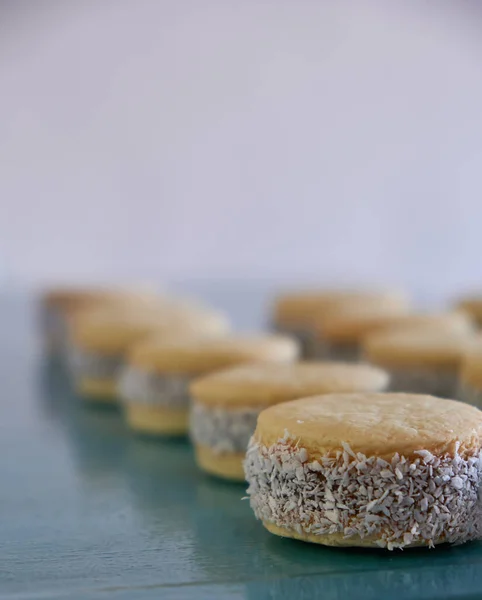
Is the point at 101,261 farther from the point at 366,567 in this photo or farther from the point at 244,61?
the point at 366,567

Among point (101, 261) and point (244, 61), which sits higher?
point (244, 61)

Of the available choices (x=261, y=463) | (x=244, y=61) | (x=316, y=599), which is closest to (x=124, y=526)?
(x=261, y=463)

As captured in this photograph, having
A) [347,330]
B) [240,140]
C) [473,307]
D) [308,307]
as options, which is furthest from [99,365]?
[240,140]

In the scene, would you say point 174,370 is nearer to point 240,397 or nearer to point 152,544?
point 240,397

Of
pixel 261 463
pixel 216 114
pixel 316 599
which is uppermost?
pixel 216 114

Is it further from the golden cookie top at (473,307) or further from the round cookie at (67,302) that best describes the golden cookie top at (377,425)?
the round cookie at (67,302)

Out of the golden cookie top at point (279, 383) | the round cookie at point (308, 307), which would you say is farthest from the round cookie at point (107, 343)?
the golden cookie top at point (279, 383)

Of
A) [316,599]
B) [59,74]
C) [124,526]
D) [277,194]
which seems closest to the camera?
[316,599]
